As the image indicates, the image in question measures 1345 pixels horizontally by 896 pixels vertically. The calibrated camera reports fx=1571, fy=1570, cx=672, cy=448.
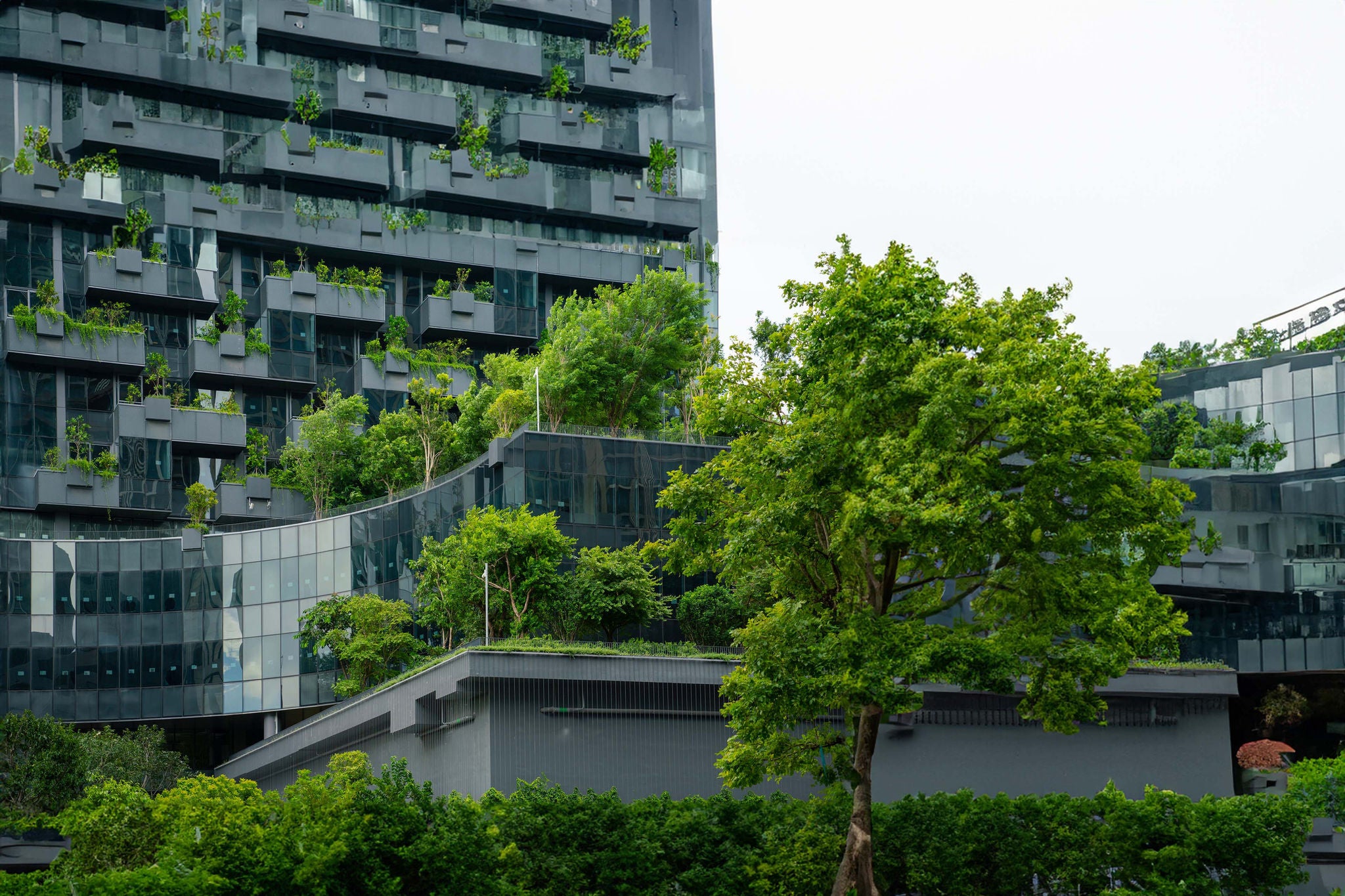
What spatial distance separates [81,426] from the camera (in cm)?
7644

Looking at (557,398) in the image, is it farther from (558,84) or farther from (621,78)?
(621,78)

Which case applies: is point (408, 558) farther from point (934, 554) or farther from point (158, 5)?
point (158, 5)

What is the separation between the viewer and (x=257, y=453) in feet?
258

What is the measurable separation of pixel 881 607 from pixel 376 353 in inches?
2012

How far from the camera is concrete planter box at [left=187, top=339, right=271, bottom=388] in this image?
78438 millimetres

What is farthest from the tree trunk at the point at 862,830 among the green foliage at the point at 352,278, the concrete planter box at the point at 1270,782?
the green foliage at the point at 352,278

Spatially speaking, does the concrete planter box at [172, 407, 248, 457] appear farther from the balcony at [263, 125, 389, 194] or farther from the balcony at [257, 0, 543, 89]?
the balcony at [257, 0, 543, 89]

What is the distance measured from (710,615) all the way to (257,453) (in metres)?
38.0

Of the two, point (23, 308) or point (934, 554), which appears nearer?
point (934, 554)

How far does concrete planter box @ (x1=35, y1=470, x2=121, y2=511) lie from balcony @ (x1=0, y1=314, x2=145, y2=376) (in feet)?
19.2

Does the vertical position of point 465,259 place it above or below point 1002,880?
above

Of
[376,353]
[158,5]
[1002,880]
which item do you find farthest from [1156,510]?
[158,5]

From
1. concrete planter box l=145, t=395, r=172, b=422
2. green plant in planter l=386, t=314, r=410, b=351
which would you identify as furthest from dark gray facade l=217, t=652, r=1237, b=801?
green plant in planter l=386, t=314, r=410, b=351

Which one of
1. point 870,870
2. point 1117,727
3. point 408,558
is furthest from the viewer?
point 408,558
